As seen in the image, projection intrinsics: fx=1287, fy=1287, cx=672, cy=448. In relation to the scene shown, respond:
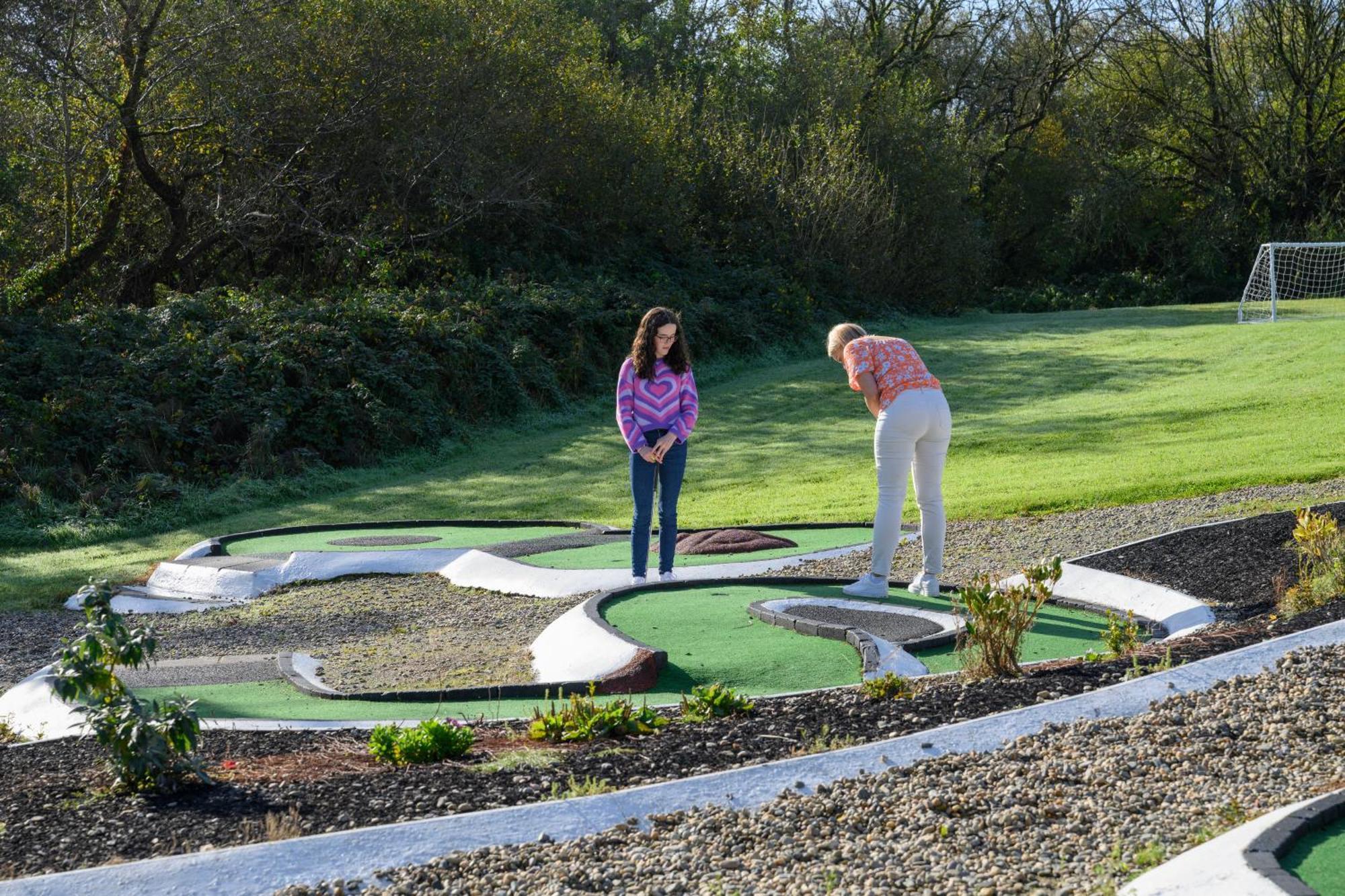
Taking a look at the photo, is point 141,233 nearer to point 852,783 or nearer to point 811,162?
point 811,162

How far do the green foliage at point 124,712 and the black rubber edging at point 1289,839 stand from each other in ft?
11.0

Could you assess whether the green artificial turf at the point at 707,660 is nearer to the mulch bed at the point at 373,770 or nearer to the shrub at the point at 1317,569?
the mulch bed at the point at 373,770

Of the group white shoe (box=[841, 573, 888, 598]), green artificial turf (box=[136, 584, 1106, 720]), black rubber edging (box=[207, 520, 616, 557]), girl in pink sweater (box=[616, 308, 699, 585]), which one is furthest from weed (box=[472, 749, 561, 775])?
black rubber edging (box=[207, 520, 616, 557])

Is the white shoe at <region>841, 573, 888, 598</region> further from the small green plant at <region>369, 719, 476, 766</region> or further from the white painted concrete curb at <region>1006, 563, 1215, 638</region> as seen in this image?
the small green plant at <region>369, 719, 476, 766</region>

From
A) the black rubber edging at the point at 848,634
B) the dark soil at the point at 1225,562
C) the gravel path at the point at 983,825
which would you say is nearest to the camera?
the gravel path at the point at 983,825

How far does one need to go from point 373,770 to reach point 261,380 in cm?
1406

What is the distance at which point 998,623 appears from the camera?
5605 millimetres

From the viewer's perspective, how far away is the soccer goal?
3089 cm

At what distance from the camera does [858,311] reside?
96.3 ft

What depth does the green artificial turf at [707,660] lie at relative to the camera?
632 centimetres

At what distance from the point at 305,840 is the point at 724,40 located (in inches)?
1274

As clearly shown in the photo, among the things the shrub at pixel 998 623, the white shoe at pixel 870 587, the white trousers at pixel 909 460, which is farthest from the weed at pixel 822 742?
the white shoe at pixel 870 587

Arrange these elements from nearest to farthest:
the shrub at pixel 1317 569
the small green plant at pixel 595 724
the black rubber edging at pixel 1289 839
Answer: the black rubber edging at pixel 1289 839, the small green plant at pixel 595 724, the shrub at pixel 1317 569

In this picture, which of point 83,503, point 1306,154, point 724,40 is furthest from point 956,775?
point 1306,154
